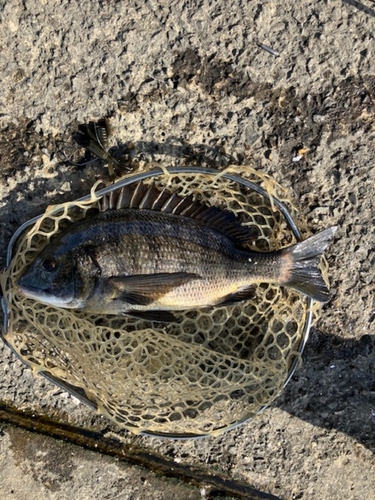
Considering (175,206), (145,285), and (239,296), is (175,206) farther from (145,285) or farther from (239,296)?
(239,296)

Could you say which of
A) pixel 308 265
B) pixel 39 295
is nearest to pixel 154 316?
pixel 39 295

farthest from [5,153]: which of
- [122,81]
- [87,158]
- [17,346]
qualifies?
[17,346]

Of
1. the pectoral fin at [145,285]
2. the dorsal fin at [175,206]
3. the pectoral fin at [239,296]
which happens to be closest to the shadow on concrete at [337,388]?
the pectoral fin at [239,296]

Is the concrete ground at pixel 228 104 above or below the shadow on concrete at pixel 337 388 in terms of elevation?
above

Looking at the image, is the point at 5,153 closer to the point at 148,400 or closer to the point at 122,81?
the point at 122,81

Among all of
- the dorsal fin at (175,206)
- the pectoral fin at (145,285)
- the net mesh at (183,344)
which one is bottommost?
the net mesh at (183,344)

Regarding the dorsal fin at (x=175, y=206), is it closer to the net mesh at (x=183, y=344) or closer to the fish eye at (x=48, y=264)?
the net mesh at (x=183, y=344)

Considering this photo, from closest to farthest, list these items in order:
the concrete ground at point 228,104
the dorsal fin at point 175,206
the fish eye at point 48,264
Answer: the fish eye at point 48,264, the dorsal fin at point 175,206, the concrete ground at point 228,104

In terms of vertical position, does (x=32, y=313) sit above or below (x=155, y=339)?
below
